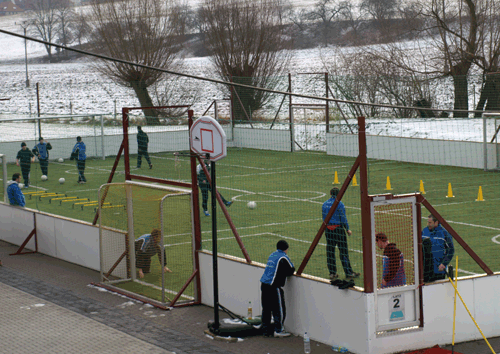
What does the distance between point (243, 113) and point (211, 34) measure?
826 centimetres

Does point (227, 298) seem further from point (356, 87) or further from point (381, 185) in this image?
point (356, 87)

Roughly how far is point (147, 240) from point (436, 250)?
510cm

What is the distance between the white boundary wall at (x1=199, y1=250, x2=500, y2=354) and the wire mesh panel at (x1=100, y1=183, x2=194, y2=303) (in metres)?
2.09

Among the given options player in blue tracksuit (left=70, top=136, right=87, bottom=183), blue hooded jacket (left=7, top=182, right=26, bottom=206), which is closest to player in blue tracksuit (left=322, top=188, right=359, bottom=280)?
blue hooded jacket (left=7, top=182, right=26, bottom=206)

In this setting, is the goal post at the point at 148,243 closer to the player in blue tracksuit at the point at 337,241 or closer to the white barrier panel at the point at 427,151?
the player in blue tracksuit at the point at 337,241

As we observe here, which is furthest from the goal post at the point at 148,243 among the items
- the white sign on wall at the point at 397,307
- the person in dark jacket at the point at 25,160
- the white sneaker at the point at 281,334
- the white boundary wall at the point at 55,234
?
the person in dark jacket at the point at 25,160

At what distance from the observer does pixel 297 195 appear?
21.1 m

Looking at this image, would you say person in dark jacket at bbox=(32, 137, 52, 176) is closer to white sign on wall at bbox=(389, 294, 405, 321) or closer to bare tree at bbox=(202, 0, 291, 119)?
bare tree at bbox=(202, 0, 291, 119)

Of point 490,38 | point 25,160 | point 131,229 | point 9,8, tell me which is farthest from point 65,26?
point 131,229

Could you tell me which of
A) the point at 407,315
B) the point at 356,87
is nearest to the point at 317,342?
the point at 407,315

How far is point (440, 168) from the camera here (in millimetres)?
25812

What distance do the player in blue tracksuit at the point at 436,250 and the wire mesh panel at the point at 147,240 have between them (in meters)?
4.03

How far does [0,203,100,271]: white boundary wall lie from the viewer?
1385 cm

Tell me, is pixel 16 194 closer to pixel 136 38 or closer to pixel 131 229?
pixel 131 229
